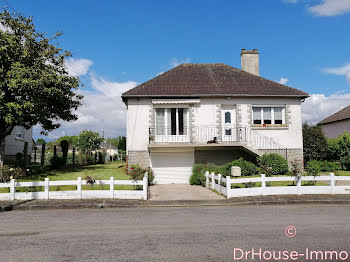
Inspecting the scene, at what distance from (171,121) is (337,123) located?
24554 millimetres

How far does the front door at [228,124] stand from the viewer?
17594 millimetres

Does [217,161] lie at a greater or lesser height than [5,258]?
greater

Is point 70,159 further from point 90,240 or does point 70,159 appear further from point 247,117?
point 90,240

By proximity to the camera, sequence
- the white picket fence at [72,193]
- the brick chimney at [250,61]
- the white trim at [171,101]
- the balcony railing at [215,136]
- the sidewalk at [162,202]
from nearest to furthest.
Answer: the sidewalk at [162,202] < the white picket fence at [72,193] < the white trim at [171,101] < the balcony railing at [215,136] < the brick chimney at [250,61]

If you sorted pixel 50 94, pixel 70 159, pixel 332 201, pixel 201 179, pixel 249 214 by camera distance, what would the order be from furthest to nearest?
1. pixel 70 159
2. pixel 201 179
3. pixel 50 94
4. pixel 332 201
5. pixel 249 214

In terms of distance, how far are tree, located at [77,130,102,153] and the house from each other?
39.9 metres

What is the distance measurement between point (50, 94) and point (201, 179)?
Result: 8953 mm

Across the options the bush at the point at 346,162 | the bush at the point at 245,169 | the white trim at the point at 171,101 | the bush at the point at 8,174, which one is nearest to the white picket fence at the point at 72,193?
the bush at the point at 8,174

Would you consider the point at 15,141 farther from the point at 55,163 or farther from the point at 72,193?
the point at 72,193

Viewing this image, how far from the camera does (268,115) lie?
18.0m

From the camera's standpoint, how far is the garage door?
1723 centimetres

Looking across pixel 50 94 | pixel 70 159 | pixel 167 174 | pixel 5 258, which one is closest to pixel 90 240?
pixel 5 258

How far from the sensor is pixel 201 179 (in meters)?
15.8

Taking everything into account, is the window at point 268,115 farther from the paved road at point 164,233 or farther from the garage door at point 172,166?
the paved road at point 164,233
